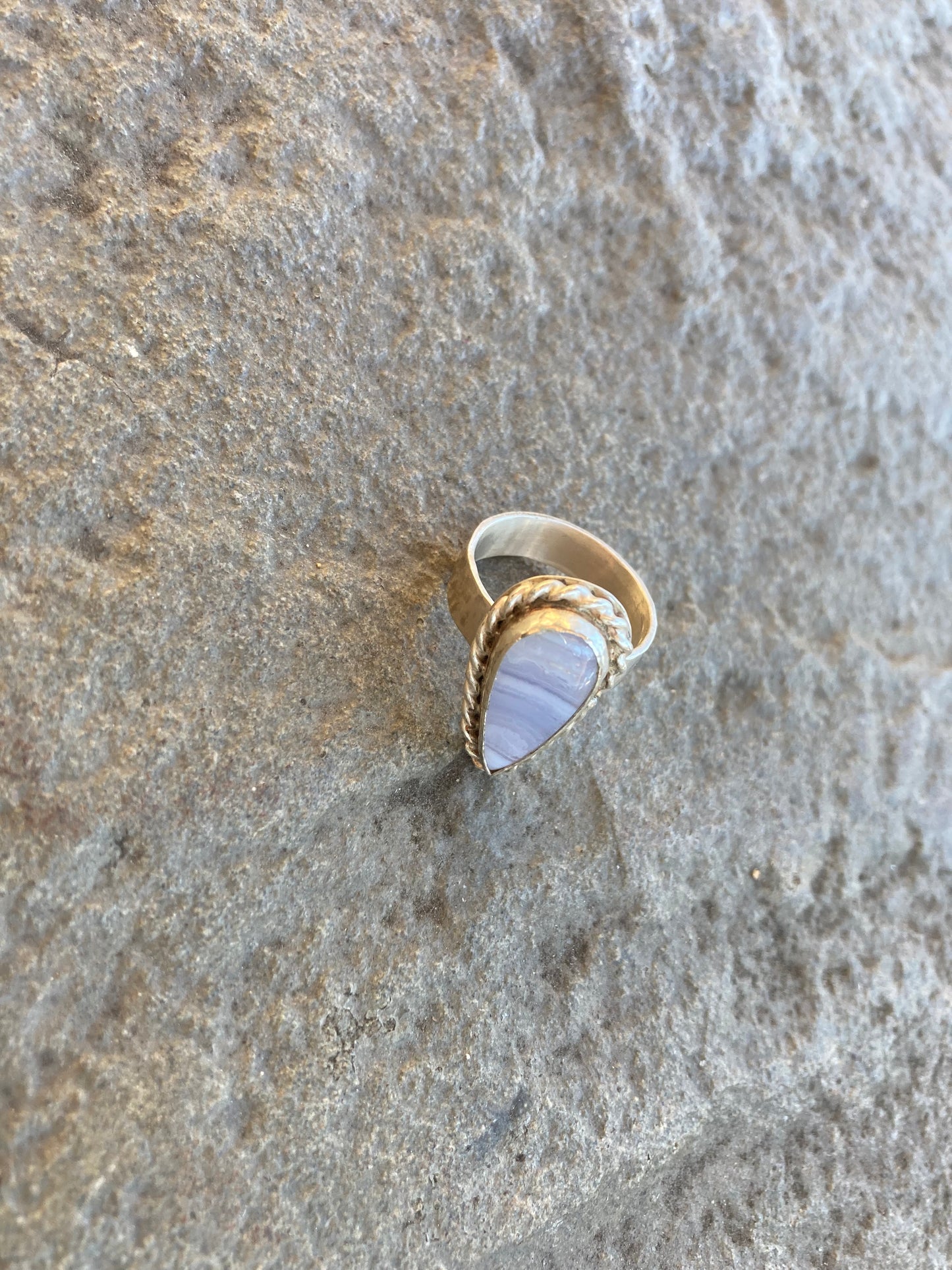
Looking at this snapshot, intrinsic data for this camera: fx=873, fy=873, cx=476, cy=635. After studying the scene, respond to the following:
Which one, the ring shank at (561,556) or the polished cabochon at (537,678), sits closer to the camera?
the polished cabochon at (537,678)

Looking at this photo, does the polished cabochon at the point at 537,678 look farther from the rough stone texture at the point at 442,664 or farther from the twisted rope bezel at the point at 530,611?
the rough stone texture at the point at 442,664

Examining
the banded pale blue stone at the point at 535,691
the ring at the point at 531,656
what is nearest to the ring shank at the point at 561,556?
the ring at the point at 531,656

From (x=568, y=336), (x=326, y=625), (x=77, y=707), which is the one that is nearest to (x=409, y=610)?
(x=326, y=625)

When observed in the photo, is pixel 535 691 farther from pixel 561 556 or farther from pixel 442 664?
pixel 561 556

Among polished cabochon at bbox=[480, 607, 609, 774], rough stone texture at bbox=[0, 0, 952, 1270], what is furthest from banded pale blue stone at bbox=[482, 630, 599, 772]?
rough stone texture at bbox=[0, 0, 952, 1270]

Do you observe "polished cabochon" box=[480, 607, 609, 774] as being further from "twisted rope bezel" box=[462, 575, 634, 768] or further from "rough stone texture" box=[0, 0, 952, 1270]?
"rough stone texture" box=[0, 0, 952, 1270]
